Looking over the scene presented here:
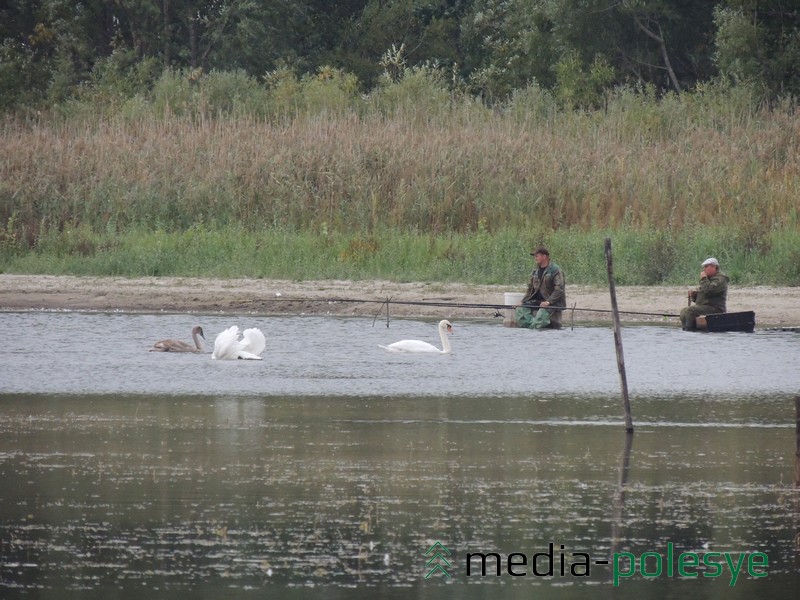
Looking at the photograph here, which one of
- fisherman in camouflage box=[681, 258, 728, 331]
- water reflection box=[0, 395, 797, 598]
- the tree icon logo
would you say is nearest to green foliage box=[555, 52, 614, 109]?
fisherman in camouflage box=[681, 258, 728, 331]

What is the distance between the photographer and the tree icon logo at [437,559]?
763 centimetres

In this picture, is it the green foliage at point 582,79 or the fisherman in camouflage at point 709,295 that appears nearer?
the fisherman in camouflage at point 709,295

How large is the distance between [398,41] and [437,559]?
36570mm

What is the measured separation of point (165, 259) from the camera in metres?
22.9

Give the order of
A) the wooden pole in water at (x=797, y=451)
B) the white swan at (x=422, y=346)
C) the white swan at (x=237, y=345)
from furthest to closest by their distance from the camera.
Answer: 1. the white swan at (x=422, y=346)
2. the white swan at (x=237, y=345)
3. the wooden pole in water at (x=797, y=451)

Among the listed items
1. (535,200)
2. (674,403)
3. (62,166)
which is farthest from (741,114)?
(674,403)

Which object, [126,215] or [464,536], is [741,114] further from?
[464,536]

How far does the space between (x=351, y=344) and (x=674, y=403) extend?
17.5 ft

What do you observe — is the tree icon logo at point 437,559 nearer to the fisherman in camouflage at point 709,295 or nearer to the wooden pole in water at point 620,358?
the wooden pole in water at point 620,358

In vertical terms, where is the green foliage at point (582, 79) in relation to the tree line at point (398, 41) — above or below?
below

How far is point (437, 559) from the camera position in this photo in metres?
7.83

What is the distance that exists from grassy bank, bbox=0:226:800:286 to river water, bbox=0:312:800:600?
16.6 feet

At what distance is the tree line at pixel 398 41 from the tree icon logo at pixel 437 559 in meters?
26.5

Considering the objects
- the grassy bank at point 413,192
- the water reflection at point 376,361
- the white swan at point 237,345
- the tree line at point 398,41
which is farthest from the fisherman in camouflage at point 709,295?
the tree line at point 398,41
